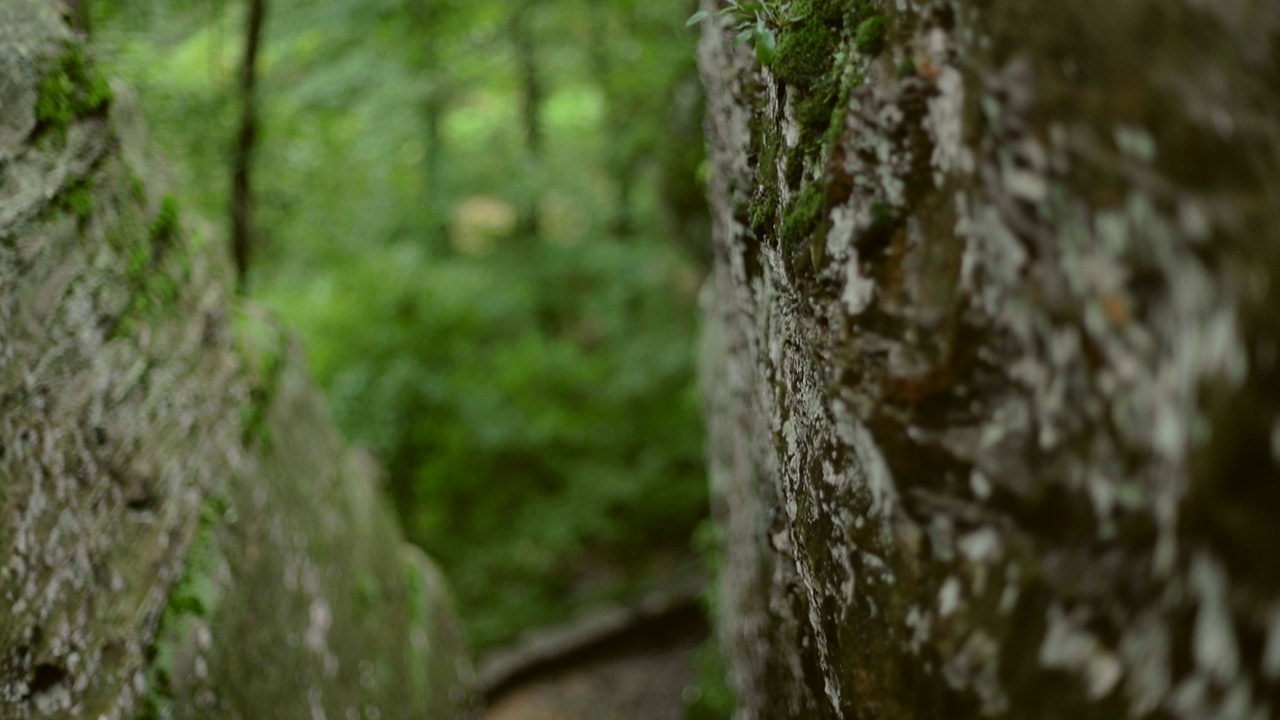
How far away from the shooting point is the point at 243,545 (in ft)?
14.8

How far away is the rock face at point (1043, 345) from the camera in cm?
163

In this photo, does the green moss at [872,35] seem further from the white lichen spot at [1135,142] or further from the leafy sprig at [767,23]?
the white lichen spot at [1135,142]

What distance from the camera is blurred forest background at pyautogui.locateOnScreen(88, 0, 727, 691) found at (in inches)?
295

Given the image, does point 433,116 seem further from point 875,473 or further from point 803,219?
point 875,473

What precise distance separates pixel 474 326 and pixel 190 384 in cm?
512

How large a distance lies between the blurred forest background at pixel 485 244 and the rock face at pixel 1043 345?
4758mm

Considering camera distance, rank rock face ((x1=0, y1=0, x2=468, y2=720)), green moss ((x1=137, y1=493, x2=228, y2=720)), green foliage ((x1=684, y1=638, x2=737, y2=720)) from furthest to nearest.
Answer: green foliage ((x1=684, y1=638, x2=737, y2=720)) < green moss ((x1=137, y1=493, x2=228, y2=720)) < rock face ((x1=0, y1=0, x2=468, y2=720))

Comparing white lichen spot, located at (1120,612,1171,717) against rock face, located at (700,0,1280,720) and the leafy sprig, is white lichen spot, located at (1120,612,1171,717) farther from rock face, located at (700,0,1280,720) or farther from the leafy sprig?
the leafy sprig

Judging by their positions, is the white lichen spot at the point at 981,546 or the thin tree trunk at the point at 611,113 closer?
the white lichen spot at the point at 981,546

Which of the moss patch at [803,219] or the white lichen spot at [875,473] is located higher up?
the moss patch at [803,219]

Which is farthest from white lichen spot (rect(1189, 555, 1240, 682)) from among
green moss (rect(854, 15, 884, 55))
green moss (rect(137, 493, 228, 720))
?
green moss (rect(137, 493, 228, 720))

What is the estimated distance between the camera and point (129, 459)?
3.91 meters

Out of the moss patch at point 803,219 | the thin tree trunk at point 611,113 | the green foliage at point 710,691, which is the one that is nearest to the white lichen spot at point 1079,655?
the moss patch at point 803,219

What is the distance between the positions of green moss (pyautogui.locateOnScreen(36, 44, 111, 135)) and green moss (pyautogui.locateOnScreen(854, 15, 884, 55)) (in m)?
3.64
